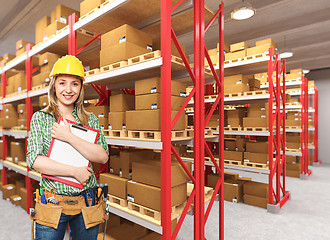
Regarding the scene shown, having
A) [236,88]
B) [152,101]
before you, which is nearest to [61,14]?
[152,101]

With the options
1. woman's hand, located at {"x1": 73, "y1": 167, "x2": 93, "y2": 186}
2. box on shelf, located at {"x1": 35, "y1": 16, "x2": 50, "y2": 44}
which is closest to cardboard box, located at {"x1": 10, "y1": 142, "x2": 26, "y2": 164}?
box on shelf, located at {"x1": 35, "y1": 16, "x2": 50, "y2": 44}

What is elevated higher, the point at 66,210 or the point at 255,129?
the point at 255,129

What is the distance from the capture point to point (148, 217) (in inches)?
95.8

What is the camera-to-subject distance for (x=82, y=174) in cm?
162

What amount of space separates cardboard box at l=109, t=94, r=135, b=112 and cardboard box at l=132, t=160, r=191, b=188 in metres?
0.81

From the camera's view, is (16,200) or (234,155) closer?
(16,200)

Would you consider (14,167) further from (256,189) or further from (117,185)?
(256,189)

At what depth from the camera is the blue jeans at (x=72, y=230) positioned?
5.26 ft

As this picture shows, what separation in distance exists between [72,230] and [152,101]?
1520 millimetres

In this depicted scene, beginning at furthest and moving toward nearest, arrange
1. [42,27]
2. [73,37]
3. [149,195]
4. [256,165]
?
[256,165] < [42,27] < [73,37] < [149,195]

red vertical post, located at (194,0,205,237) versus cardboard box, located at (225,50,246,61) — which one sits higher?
cardboard box, located at (225,50,246,61)

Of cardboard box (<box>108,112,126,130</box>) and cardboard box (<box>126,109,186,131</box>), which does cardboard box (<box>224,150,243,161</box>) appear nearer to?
cardboard box (<box>126,109,186,131</box>)

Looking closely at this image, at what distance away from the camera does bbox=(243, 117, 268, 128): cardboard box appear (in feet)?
15.9

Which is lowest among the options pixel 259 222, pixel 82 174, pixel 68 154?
pixel 259 222
